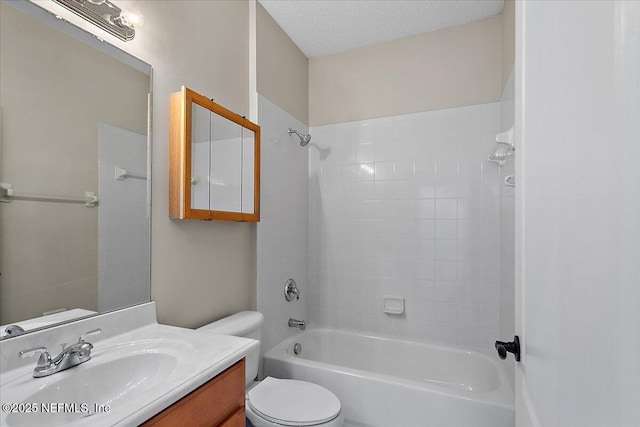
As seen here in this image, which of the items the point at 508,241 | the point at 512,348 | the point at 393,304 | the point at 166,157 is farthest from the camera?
the point at 393,304

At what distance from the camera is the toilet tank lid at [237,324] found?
1.56m

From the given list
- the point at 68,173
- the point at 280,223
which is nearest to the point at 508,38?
the point at 280,223

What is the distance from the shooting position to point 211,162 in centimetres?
163

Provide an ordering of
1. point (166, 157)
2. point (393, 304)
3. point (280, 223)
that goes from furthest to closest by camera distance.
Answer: point (393, 304), point (280, 223), point (166, 157)

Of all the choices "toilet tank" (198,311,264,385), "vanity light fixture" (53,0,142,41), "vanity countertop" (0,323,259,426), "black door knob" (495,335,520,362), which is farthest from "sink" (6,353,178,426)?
"vanity light fixture" (53,0,142,41)

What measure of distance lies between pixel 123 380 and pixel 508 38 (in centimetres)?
242

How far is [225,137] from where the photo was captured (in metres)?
1.73

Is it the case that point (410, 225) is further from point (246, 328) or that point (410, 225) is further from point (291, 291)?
point (246, 328)

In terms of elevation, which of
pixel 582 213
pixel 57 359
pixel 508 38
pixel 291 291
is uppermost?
pixel 508 38

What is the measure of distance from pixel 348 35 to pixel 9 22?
77.7 inches

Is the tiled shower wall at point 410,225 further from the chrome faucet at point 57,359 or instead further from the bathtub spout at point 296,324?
the chrome faucet at point 57,359

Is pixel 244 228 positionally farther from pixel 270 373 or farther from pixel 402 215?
pixel 402 215

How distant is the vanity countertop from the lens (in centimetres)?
72

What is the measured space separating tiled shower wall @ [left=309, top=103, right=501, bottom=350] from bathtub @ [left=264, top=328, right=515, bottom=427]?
0.12 meters
